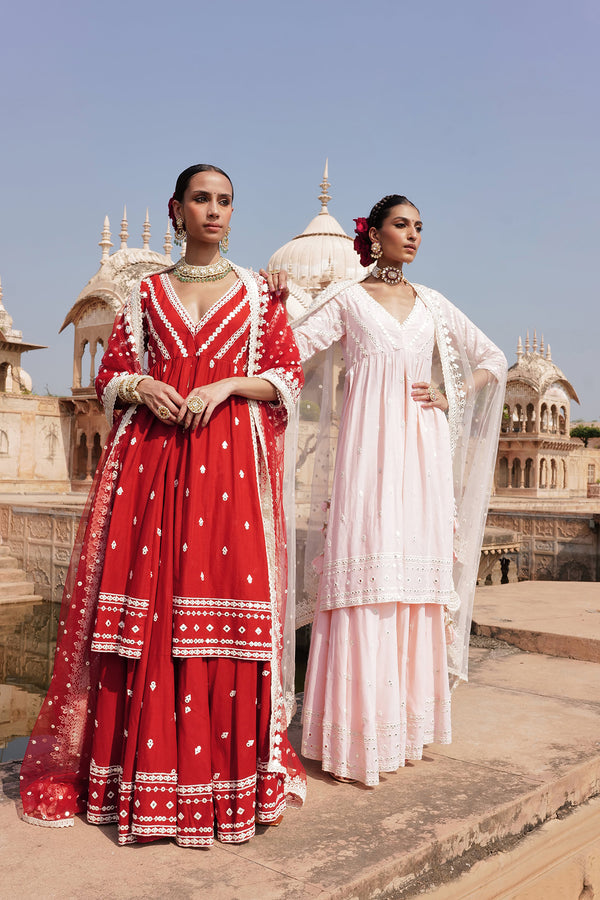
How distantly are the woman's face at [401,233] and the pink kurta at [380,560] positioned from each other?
0.16m

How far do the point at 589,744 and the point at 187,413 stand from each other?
64.4 inches

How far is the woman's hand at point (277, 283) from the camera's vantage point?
2.07m

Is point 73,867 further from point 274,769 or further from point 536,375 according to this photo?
point 536,375

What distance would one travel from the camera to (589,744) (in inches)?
99.0

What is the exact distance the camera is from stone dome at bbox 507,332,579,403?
1016 inches

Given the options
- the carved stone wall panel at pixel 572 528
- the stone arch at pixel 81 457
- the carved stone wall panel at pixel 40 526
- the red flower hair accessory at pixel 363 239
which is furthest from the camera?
the stone arch at pixel 81 457

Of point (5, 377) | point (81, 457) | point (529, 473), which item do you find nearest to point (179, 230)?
point (81, 457)

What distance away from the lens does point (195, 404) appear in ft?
6.10

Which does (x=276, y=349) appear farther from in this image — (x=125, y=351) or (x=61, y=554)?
(x=61, y=554)

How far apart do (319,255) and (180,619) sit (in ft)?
80.2

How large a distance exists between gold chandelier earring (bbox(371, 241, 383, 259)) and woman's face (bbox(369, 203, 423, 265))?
17mm

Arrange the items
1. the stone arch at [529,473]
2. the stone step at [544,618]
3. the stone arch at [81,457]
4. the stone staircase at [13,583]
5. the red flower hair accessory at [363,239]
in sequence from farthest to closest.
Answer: the stone arch at [529,473] < the stone arch at [81,457] < the stone staircase at [13,583] < the stone step at [544,618] < the red flower hair accessory at [363,239]

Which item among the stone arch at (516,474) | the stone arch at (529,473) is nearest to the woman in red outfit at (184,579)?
the stone arch at (529,473)

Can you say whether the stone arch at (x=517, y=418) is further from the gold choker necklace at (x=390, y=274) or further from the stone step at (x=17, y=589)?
the gold choker necklace at (x=390, y=274)
